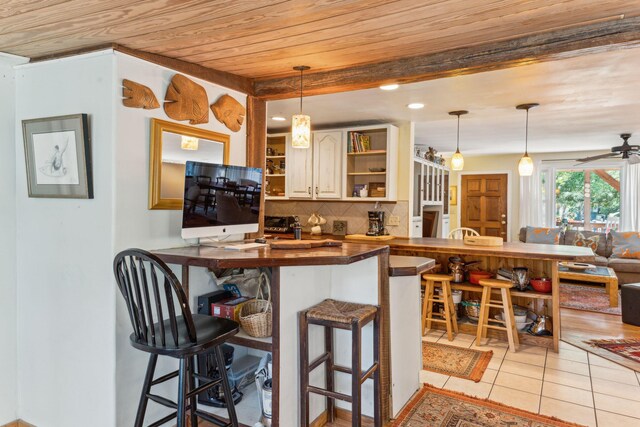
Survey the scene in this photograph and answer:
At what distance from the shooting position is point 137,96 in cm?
212

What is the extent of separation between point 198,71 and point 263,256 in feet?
4.24

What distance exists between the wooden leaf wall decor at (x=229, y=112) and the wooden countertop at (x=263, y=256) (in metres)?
0.90

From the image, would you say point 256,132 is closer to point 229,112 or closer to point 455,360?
point 229,112

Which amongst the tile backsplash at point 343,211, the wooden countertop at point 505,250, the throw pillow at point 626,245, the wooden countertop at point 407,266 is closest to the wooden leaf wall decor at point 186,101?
the wooden countertop at point 407,266

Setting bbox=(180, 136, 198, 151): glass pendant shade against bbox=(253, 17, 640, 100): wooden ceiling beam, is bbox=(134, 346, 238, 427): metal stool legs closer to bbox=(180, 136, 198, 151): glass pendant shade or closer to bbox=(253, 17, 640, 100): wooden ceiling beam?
bbox=(180, 136, 198, 151): glass pendant shade

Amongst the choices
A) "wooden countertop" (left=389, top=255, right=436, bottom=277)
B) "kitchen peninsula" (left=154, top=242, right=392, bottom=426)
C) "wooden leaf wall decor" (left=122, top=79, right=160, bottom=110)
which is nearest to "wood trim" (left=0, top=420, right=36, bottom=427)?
"kitchen peninsula" (left=154, top=242, right=392, bottom=426)

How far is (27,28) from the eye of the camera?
1.93m

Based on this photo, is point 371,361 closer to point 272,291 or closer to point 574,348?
point 272,291

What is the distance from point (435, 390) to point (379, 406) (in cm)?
80

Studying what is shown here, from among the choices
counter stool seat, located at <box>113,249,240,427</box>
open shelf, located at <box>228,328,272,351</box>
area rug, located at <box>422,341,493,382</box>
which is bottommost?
area rug, located at <box>422,341,493,382</box>

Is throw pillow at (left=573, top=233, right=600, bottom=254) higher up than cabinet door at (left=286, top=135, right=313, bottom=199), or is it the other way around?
cabinet door at (left=286, top=135, right=313, bottom=199)

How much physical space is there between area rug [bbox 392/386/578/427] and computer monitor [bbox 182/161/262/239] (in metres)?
1.51

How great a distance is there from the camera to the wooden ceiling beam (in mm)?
1956

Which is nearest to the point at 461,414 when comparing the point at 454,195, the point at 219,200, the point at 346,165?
the point at 219,200
